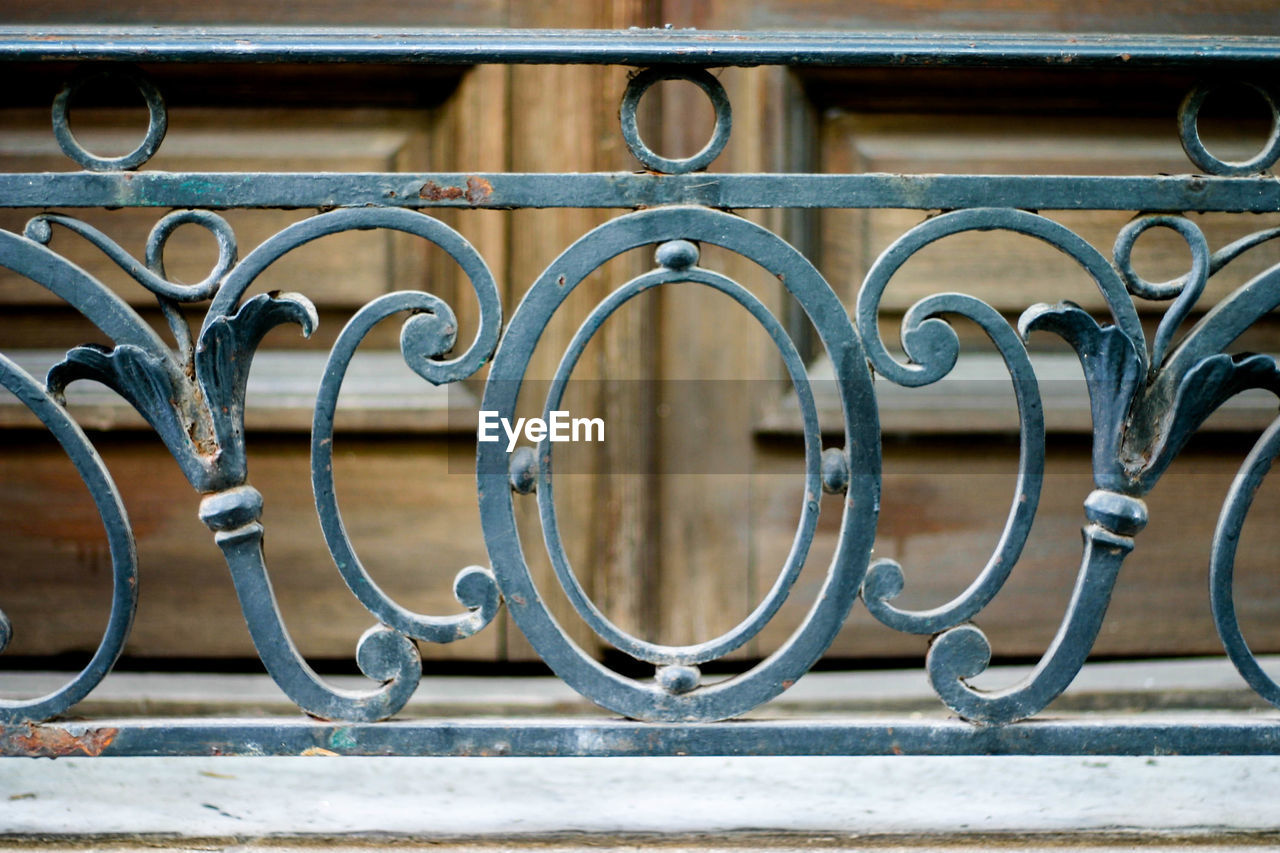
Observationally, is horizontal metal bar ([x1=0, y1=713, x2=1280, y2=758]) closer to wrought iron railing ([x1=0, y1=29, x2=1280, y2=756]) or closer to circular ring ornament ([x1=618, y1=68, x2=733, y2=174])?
wrought iron railing ([x1=0, y1=29, x2=1280, y2=756])

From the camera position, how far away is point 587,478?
103cm

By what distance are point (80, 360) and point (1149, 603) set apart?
3.90 feet

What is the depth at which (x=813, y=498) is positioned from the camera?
609 millimetres

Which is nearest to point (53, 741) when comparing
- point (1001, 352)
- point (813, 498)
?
point (813, 498)

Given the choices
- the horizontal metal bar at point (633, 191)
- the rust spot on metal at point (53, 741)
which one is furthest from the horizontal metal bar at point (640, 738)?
the horizontal metal bar at point (633, 191)

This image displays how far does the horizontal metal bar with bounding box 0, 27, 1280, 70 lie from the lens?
589mm

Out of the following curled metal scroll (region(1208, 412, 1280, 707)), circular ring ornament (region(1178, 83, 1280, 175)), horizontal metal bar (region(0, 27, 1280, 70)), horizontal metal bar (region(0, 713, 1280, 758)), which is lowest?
horizontal metal bar (region(0, 713, 1280, 758))

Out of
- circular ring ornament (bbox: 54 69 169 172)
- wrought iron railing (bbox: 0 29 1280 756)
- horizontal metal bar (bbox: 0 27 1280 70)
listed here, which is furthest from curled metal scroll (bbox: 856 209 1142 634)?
circular ring ornament (bbox: 54 69 169 172)

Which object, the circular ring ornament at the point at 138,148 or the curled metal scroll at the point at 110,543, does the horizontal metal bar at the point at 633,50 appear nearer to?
the circular ring ornament at the point at 138,148

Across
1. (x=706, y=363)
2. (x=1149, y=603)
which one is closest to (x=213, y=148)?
(x=706, y=363)

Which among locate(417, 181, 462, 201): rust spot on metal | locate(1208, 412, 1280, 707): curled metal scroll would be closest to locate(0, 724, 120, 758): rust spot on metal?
locate(417, 181, 462, 201): rust spot on metal

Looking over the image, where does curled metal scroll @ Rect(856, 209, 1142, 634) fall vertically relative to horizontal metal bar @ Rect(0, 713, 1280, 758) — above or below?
above

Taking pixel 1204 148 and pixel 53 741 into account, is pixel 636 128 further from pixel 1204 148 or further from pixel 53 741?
pixel 53 741

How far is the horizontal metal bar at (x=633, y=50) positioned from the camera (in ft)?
1.93
